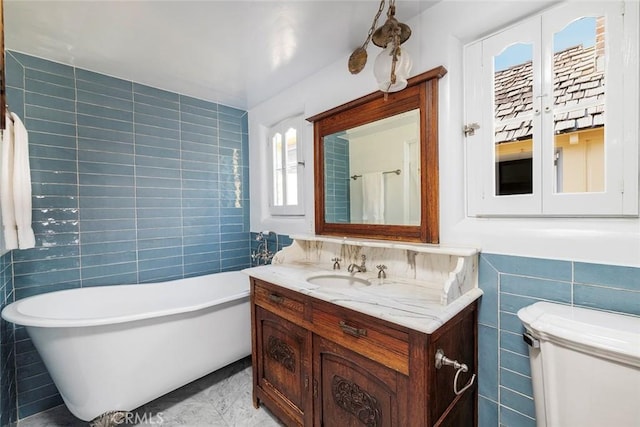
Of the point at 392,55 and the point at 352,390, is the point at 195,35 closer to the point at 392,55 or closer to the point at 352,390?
the point at 392,55

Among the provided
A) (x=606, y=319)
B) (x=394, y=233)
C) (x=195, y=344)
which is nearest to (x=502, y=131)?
(x=394, y=233)

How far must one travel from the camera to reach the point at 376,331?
104 cm

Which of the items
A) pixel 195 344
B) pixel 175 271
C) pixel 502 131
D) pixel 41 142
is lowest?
pixel 195 344

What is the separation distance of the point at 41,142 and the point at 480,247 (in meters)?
2.74

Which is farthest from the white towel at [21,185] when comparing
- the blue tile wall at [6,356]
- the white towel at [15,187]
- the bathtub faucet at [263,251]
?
the bathtub faucet at [263,251]

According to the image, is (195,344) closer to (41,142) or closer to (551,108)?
(41,142)

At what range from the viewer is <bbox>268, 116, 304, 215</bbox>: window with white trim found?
7.52 ft

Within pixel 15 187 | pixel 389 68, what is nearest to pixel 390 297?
pixel 389 68

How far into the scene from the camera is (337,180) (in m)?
1.85

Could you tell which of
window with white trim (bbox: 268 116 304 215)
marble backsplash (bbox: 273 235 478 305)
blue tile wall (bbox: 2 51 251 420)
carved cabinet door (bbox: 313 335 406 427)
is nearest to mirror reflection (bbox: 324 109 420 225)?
marble backsplash (bbox: 273 235 478 305)

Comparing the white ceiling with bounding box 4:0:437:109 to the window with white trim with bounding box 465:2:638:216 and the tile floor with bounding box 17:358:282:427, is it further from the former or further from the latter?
the tile floor with bounding box 17:358:282:427

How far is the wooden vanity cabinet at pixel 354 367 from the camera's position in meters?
0.95

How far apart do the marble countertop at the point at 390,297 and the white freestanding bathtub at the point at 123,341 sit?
524 mm

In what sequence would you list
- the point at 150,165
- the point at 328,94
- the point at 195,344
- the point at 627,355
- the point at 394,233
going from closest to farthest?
the point at 627,355, the point at 394,233, the point at 195,344, the point at 328,94, the point at 150,165
